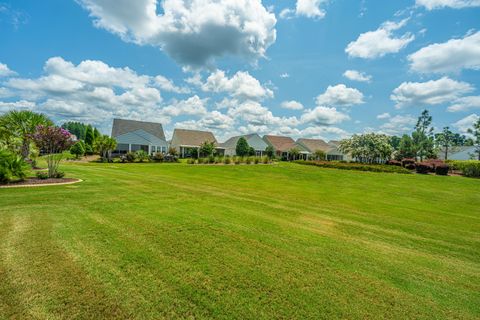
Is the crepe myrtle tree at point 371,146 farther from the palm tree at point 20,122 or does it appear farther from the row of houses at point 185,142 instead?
the palm tree at point 20,122

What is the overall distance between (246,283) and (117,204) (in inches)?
215

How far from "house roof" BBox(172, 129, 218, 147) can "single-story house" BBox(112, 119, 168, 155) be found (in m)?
3.46

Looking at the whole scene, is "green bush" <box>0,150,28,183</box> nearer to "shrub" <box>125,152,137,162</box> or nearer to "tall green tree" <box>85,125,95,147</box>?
"shrub" <box>125,152,137,162</box>

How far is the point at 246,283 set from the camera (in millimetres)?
3314

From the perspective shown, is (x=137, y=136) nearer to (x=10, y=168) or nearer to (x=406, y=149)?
(x=10, y=168)

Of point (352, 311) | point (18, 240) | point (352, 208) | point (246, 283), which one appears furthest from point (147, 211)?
point (352, 208)

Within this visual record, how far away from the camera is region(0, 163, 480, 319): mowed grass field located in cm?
284

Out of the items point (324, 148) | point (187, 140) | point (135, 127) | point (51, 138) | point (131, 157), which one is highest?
point (135, 127)

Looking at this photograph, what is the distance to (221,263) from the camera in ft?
12.6

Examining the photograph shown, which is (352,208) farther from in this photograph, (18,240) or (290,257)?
(18,240)

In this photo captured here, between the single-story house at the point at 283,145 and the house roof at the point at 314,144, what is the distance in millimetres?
1055

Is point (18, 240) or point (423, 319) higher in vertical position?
point (18, 240)

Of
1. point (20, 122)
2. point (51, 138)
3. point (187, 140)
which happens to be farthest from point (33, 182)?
point (187, 140)

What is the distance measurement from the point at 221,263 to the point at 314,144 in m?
58.7
